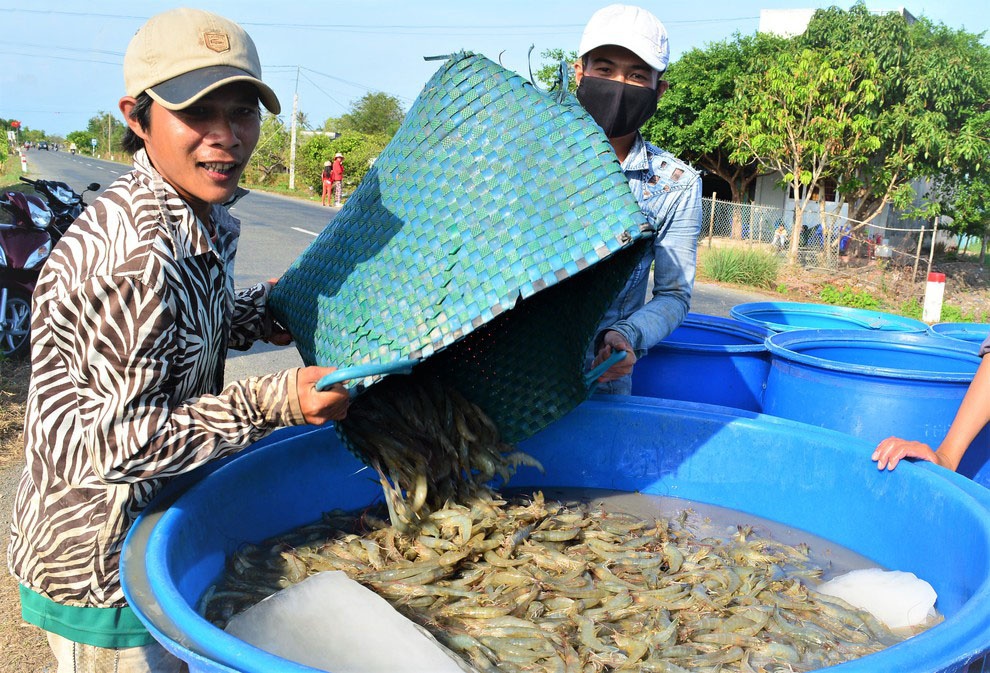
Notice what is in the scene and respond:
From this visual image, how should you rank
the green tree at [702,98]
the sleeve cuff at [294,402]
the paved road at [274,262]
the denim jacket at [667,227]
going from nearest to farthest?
the sleeve cuff at [294,402]
the denim jacket at [667,227]
the paved road at [274,262]
the green tree at [702,98]

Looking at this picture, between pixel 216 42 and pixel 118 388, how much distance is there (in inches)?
32.0

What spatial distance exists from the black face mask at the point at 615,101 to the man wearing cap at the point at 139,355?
4.77 feet

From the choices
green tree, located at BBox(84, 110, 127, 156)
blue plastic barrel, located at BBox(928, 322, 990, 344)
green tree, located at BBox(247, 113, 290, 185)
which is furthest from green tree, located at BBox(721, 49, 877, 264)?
green tree, located at BBox(84, 110, 127, 156)

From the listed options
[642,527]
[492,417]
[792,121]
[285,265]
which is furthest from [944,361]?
[792,121]

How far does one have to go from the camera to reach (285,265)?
13.2m

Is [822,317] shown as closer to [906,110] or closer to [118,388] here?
[118,388]

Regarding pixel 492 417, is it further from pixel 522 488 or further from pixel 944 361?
pixel 944 361

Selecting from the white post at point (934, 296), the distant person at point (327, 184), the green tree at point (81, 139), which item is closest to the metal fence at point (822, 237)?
the white post at point (934, 296)

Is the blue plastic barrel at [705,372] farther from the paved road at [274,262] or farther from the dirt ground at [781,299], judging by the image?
the paved road at [274,262]

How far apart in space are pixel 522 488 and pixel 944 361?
242 centimetres

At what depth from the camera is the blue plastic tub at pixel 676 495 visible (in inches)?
66.5

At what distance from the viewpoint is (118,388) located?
1802mm

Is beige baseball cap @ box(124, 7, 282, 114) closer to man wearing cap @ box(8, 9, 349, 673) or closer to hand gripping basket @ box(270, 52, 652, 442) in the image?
man wearing cap @ box(8, 9, 349, 673)

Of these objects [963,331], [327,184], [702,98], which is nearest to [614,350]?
[963,331]
